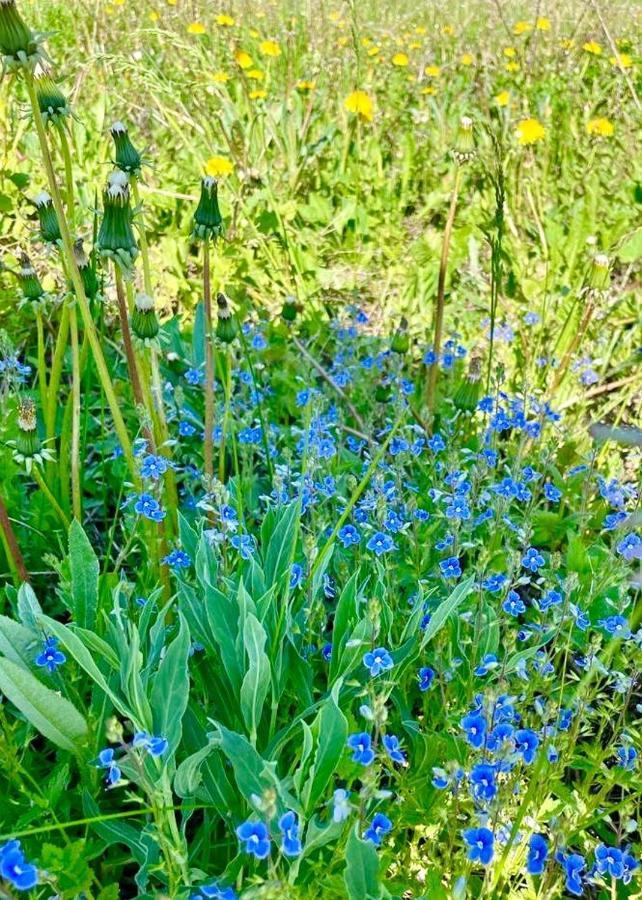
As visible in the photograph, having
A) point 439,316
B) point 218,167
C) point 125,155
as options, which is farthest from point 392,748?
point 218,167

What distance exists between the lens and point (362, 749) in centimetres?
110

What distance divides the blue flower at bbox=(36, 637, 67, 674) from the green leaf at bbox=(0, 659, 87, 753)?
0.39 ft

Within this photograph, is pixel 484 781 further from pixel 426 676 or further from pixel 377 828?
pixel 426 676

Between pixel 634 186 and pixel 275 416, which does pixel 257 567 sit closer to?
pixel 275 416

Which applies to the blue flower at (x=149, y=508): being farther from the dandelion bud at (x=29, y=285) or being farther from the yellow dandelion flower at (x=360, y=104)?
the yellow dandelion flower at (x=360, y=104)

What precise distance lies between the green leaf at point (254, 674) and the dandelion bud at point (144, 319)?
1.94 ft

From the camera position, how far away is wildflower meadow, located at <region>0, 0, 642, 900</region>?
1280 millimetres

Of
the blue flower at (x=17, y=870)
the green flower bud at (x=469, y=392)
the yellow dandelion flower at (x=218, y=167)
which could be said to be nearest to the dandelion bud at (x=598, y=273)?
the green flower bud at (x=469, y=392)

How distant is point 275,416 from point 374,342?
56cm

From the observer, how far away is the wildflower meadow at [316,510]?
1.28 meters

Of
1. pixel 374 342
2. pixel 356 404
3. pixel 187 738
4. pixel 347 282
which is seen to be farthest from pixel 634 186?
pixel 187 738

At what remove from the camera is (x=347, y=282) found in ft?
11.8

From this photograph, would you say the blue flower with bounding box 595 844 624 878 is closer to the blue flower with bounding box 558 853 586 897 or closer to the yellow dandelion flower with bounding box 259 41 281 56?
the blue flower with bounding box 558 853 586 897

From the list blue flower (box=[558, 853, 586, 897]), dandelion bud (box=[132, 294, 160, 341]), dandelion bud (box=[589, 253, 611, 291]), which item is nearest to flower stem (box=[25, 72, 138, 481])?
dandelion bud (box=[132, 294, 160, 341])
